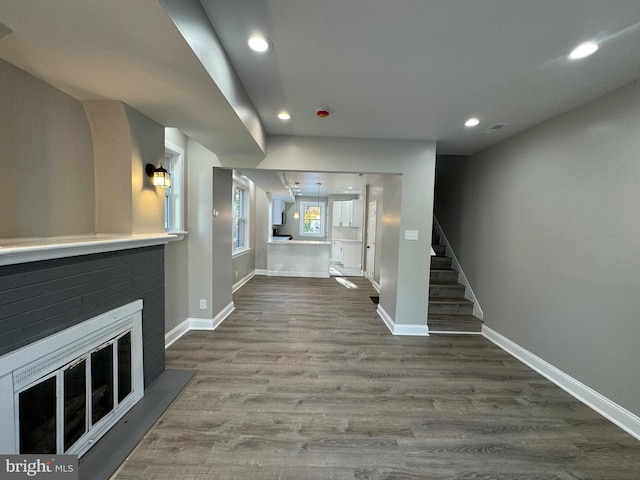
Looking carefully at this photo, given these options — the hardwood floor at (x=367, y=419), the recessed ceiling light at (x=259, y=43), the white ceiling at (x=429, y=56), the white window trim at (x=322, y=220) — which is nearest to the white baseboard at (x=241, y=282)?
the hardwood floor at (x=367, y=419)

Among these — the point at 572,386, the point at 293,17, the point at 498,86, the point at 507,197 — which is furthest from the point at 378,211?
the point at 293,17

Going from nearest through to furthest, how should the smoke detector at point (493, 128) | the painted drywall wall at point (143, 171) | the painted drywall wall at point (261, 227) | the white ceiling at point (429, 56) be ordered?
1. the white ceiling at point (429, 56)
2. the painted drywall wall at point (143, 171)
3. the smoke detector at point (493, 128)
4. the painted drywall wall at point (261, 227)

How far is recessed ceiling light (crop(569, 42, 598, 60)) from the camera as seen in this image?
1524mm

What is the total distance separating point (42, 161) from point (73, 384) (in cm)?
131

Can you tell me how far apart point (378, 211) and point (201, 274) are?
3.86 m

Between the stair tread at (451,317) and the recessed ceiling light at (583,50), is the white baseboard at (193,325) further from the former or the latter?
the recessed ceiling light at (583,50)

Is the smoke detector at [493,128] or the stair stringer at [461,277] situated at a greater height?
the smoke detector at [493,128]

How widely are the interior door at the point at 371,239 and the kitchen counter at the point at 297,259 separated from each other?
1.11 meters

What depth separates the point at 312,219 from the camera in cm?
1071

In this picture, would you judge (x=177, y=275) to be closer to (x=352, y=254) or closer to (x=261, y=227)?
(x=261, y=227)

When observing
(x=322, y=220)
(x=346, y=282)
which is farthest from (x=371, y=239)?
(x=322, y=220)

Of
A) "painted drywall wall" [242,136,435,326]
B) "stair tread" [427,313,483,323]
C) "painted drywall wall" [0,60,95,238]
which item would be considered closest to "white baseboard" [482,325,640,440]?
"stair tread" [427,313,483,323]

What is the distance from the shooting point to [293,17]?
1.36 metres

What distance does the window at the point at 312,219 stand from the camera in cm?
1061
